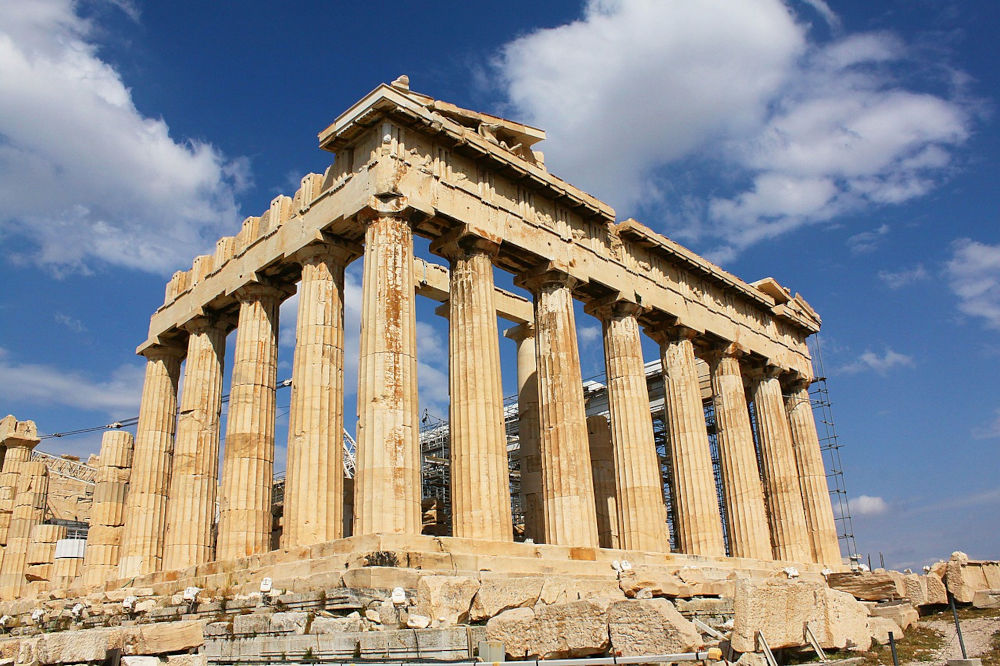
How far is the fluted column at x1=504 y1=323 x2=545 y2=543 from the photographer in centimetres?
2552

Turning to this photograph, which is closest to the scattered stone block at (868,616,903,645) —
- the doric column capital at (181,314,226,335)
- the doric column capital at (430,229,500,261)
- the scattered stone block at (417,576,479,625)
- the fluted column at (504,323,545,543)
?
the scattered stone block at (417,576,479,625)

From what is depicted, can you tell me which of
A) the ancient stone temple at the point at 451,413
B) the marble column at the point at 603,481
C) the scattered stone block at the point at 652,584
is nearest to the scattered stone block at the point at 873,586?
the ancient stone temple at the point at 451,413

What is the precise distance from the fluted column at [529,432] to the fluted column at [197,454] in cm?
932

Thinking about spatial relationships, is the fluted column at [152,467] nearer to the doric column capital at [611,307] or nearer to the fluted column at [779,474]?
the doric column capital at [611,307]

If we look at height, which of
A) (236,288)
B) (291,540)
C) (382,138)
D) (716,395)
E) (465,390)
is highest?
(382,138)

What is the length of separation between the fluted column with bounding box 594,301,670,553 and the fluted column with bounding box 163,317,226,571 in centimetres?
1161

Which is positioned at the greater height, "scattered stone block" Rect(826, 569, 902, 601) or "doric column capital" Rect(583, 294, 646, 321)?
A: "doric column capital" Rect(583, 294, 646, 321)

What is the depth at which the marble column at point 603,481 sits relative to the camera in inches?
1104

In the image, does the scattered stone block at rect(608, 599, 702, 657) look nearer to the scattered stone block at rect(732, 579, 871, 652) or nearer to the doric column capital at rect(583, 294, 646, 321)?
the scattered stone block at rect(732, 579, 871, 652)

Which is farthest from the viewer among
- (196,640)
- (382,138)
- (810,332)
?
(810,332)

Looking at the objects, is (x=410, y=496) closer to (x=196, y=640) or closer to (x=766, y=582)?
(x=196, y=640)

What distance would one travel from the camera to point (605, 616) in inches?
372

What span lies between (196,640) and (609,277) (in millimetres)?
16168

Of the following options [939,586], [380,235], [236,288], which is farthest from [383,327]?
[939,586]
